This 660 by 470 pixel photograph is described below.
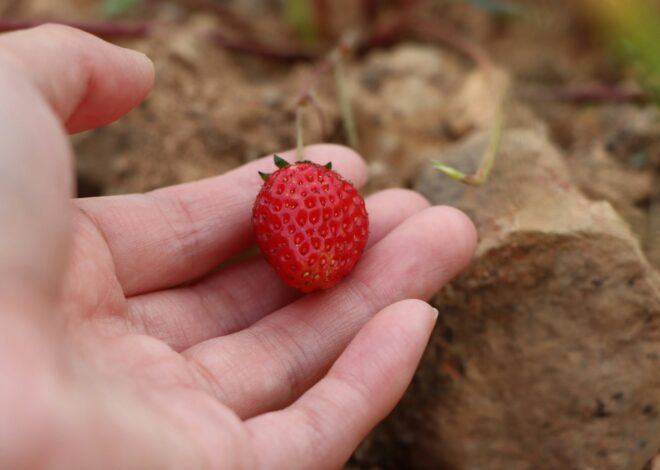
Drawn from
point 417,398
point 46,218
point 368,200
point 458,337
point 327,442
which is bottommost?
point 417,398

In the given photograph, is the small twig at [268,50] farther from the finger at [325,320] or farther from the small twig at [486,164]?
the finger at [325,320]

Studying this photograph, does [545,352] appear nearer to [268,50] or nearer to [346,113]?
[346,113]

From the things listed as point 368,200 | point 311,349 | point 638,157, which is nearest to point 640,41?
point 638,157

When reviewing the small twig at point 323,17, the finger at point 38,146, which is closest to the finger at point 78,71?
the finger at point 38,146

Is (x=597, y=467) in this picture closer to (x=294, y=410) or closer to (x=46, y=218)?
(x=294, y=410)

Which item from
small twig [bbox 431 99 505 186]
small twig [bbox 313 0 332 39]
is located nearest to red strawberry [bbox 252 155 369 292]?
small twig [bbox 431 99 505 186]

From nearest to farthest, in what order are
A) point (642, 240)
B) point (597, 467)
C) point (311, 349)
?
point (311, 349) → point (597, 467) → point (642, 240)
